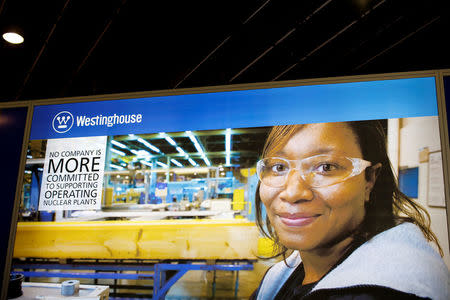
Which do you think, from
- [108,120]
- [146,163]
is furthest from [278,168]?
[108,120]

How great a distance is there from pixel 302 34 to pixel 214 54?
5.65 feet

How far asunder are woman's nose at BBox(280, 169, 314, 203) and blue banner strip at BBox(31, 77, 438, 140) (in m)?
0.34

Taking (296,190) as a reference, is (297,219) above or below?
below

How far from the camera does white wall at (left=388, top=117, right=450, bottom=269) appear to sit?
1.44m

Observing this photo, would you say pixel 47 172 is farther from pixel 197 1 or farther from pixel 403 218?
pixel 197 1

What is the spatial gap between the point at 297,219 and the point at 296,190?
163 mm

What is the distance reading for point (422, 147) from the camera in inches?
58.4

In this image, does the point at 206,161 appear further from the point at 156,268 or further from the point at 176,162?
the point at 156,268

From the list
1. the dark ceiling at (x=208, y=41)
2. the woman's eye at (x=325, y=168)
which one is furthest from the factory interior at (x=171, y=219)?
the dark ceiling at (x=208, y=41)

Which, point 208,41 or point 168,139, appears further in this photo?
point 208,41

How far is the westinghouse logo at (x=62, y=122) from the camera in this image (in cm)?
188

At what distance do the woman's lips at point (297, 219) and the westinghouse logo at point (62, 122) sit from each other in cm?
155

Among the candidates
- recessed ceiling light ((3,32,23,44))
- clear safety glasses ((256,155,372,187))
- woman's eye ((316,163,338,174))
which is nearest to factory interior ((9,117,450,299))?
clear safety glasses ((256,155,372,187))

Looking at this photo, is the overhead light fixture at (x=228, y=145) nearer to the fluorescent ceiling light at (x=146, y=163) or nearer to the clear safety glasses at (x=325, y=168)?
the clear safety glasses at (x=325, y=168)
